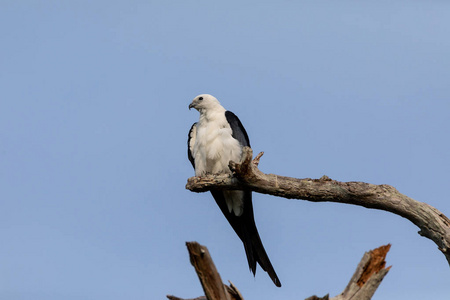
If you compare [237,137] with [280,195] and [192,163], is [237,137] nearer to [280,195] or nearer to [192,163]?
[192,163]

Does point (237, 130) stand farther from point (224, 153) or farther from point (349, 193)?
point (349, 193)

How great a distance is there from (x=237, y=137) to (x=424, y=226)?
2.68m

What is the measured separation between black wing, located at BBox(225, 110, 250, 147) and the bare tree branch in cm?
146

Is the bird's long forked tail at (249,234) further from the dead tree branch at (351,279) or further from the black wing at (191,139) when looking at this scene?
the dead tree branch at (351,279)

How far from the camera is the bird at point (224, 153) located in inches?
280

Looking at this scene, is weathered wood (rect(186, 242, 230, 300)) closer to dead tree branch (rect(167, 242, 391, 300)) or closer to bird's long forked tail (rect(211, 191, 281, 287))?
dead tree branch (rect(167, 242, 391, 300))

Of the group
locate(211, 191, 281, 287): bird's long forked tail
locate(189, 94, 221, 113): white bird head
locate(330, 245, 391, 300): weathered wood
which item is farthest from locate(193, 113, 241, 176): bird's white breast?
locate(330, 245, 391, 300): weathered wood

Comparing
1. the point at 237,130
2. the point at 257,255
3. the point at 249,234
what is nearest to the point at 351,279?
the point at 257,255

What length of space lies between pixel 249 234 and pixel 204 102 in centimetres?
188

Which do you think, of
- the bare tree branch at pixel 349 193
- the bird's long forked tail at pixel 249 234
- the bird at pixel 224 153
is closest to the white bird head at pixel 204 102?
the bird at pixel 224 153

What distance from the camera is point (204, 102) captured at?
7.70 m

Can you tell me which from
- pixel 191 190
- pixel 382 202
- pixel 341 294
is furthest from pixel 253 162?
pixel 341 294

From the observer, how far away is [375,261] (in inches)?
176

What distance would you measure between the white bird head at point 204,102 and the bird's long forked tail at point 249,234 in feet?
3.81
